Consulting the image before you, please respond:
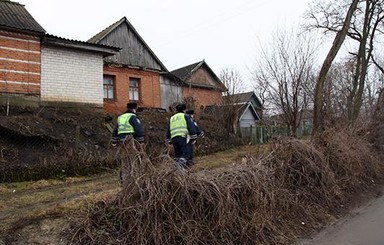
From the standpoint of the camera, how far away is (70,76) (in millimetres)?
17266

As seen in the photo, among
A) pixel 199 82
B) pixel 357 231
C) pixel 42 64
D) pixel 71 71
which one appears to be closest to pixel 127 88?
pixel 71 71

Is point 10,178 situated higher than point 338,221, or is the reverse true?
point 10,178

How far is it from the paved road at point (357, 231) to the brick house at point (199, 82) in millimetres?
20264

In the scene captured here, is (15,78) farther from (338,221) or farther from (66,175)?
(338,221)

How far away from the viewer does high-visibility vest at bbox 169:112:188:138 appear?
7.72m

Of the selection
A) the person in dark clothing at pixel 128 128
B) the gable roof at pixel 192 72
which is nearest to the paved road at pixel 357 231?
the person in dark clothing at pixel 128 128

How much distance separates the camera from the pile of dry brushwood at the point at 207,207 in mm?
5105

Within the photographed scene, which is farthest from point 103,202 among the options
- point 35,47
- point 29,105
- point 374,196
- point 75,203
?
point 35,47

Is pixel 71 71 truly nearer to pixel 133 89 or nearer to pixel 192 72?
pixel 133 89

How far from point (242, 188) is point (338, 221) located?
254 centimetres

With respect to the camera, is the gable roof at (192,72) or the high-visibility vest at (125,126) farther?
the gable roof at (192,72)

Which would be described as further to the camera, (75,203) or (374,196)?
(374,196)

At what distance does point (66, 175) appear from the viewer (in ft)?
33.6

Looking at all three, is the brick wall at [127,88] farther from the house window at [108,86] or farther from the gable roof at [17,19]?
the gable roof at [17,19]
